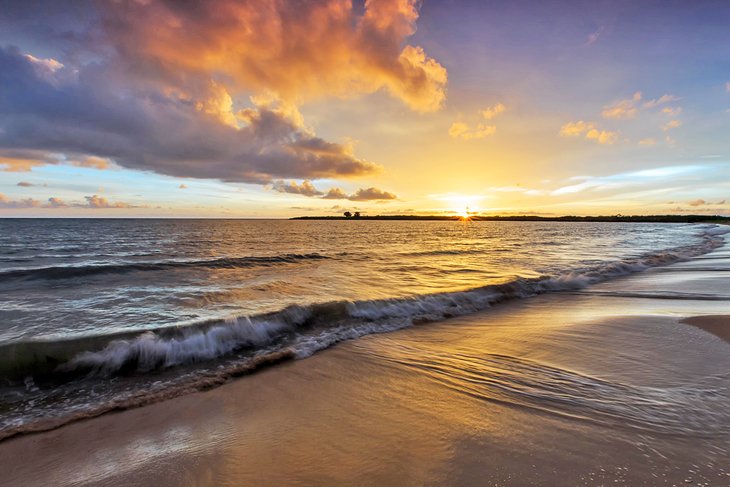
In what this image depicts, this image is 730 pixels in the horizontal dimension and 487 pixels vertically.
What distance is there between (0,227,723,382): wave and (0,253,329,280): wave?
1108cm

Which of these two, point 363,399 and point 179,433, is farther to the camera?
point 363,399

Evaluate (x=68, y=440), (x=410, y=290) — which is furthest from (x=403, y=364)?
(x=410, y=290)

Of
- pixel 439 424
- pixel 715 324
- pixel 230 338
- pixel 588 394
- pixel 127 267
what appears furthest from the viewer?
pixel 127 267

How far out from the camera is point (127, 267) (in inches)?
675

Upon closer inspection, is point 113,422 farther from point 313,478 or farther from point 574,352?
point 574,352

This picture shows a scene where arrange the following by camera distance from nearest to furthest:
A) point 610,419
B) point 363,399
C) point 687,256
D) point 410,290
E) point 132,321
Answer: point 610,419 → point 363,399 → point 132,321 → point 410,290 → point 687,256

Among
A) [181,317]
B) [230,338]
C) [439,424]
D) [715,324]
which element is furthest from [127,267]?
[715,324]

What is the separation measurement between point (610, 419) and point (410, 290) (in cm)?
798

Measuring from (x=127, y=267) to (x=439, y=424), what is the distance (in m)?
18.4

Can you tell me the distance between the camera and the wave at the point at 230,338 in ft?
19.1

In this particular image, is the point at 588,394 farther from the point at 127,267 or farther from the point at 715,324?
the point at 127,267

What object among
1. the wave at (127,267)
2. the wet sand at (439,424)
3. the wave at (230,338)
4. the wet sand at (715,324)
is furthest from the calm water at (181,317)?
the wet sand at (715,324)

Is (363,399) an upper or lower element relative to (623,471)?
lower

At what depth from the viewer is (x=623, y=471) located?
2811 mm
